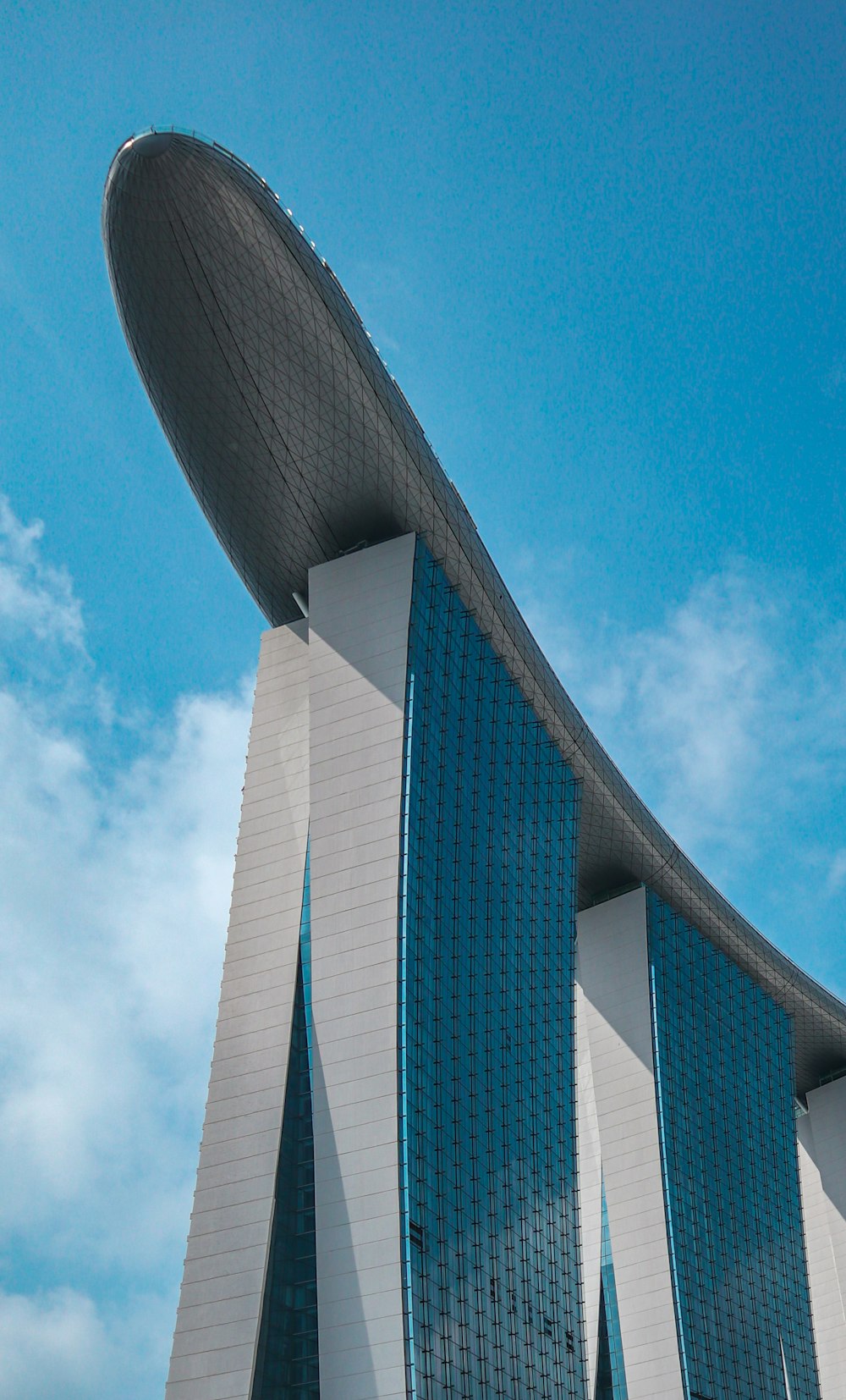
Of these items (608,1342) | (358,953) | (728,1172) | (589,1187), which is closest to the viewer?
(358,953)

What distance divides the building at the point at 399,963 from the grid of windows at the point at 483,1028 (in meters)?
0.14

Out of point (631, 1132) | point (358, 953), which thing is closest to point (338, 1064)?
point (358, 953)

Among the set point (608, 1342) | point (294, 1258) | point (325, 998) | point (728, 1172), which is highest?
point (728, 1172)

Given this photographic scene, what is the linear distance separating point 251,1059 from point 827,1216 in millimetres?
40986

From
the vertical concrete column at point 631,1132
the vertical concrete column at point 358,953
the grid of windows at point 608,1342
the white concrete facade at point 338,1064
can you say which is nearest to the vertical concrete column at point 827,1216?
the vertical concrete column at point 631,1132

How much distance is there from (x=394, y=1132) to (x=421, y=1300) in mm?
3892

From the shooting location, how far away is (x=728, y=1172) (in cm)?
5488

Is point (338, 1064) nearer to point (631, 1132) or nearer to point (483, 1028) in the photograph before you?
point (483, 1028)

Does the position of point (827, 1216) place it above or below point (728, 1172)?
above

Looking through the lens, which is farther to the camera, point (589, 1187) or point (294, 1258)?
point (589, 1187)

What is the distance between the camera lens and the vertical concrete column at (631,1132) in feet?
153

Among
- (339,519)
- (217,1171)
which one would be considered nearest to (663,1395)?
(217,1171)

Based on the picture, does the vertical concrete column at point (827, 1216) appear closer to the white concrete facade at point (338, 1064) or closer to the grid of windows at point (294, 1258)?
the white concrete facade at point (338, 1064)

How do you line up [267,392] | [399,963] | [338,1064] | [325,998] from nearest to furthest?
[338,1064], [399,963], [325,998], [267,392]
